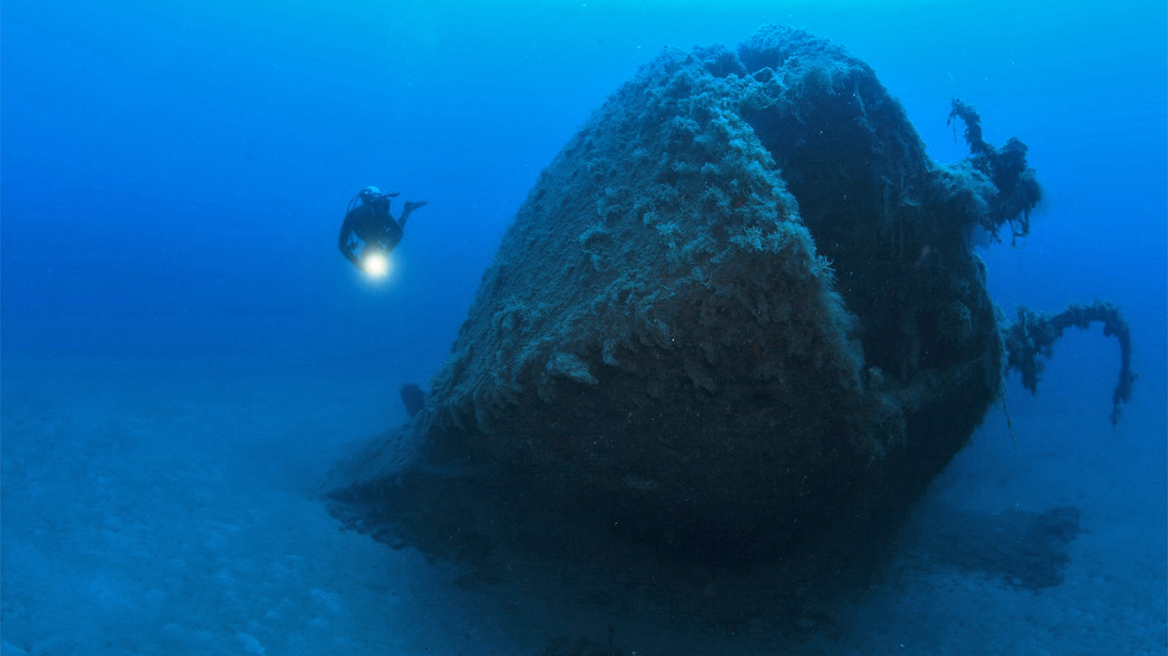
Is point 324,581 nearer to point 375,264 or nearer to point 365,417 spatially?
point 375,264

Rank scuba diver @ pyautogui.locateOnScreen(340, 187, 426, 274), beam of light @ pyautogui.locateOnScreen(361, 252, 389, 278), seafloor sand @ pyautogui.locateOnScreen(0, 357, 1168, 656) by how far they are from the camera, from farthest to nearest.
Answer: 1. scuba diver @ pyautogui.locateOnScreen(340, 187, 426, 274)
2. beam of light @ pyautogui.locateOnScreen(361, 252, 389, 278)
3. seafloor sand @ pyautogui.locateOnScreen(0, 357, 1168, 656)

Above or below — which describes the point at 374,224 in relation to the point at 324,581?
above

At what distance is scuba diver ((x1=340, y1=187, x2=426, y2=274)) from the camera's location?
23.4 feet

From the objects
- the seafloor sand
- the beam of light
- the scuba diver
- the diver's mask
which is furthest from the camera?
the diver's mask

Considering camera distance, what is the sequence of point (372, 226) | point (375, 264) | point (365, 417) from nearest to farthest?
point (375, 264) < point (372, 226) < point (365, 417)

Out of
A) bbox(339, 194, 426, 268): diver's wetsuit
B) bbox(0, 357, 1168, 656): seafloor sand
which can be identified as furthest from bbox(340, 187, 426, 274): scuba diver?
bbox(0, 357, 1168, 656): seafloor sand

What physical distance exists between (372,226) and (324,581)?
433cm

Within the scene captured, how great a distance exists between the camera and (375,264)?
7250mm

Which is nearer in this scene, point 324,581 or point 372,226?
point 324,581

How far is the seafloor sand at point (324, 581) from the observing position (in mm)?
4156

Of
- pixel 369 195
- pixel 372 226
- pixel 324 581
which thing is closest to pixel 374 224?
pixel 372 226

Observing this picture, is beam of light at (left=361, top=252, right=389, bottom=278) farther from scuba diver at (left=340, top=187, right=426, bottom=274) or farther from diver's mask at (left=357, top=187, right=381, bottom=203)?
diver's mask at (left=357, top=187, right=381, bottom=203)

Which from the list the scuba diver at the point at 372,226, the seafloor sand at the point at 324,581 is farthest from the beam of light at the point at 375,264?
the seafloor sand at the point at 324,581

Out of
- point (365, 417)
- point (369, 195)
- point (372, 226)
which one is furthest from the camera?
point (365, 417)
